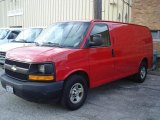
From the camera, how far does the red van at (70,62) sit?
5.14 metres

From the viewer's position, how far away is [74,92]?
18.4 ft

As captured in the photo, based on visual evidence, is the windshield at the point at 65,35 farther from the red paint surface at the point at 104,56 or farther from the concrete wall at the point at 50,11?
the concrete wall at the point at 50,11

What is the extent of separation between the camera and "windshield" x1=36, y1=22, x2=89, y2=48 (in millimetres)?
5832

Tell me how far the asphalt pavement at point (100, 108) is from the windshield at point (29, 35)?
4258mm

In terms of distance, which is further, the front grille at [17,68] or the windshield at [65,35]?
the windshield at [65,35]

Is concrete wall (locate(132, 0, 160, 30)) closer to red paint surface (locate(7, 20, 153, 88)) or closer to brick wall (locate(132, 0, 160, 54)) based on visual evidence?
brick wall (locate(132, 0, 160, 54))

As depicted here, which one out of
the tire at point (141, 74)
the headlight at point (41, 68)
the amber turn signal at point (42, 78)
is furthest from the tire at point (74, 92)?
the tire at point (141, 74)

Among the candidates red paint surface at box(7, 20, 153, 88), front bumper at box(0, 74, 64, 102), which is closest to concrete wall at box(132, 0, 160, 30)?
red paint surface at box(7, 20, 153, 88)

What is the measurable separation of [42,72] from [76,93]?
3.15ft

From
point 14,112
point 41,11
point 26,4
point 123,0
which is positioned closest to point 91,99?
point 14,112

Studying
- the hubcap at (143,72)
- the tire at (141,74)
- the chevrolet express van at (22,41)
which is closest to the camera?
the tire at (141,74)

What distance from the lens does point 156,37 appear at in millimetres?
10969

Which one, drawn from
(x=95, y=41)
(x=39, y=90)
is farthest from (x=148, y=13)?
(x=39, y=90)

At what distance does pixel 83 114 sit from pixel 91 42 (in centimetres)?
159
